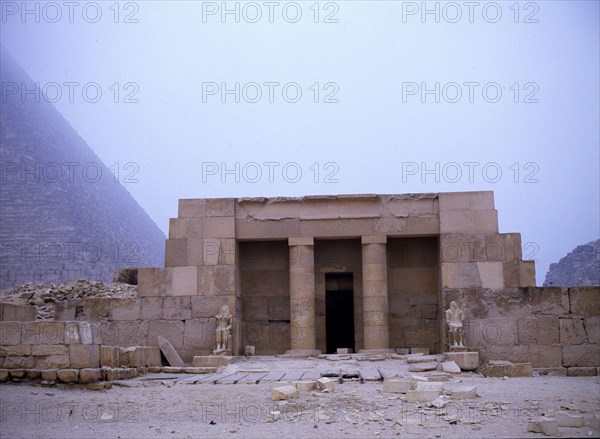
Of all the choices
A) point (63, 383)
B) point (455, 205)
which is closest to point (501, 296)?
point (455, 205)

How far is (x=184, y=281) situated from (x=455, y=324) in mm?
8386

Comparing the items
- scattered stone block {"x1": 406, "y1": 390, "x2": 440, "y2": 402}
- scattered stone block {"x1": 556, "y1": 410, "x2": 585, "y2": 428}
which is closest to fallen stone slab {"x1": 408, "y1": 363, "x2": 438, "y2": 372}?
scattered stone block {"x1": 406, "y1": 390, "x2": 440, "y2": 402}

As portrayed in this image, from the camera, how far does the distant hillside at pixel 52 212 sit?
64.2 metres

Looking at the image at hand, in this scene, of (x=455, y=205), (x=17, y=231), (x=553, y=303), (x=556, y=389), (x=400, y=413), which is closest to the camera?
(x=400, y=413)

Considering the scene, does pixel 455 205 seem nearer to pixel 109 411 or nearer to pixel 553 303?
pixel 553 303

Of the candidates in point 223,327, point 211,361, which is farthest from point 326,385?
point 223,327

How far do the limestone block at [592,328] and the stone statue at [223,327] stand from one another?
410 inches

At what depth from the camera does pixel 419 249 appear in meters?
23.2

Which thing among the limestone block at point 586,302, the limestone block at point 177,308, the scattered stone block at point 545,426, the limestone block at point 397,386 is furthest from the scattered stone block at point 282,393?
the limestone block at point 586,302

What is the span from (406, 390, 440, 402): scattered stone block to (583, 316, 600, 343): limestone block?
34.2 ft

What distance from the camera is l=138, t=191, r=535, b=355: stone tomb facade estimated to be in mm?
21516

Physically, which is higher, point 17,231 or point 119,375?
point 17,231

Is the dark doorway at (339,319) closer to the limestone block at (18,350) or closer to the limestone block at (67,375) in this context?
the limestone block at (67,375)

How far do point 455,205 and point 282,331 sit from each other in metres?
6.97
